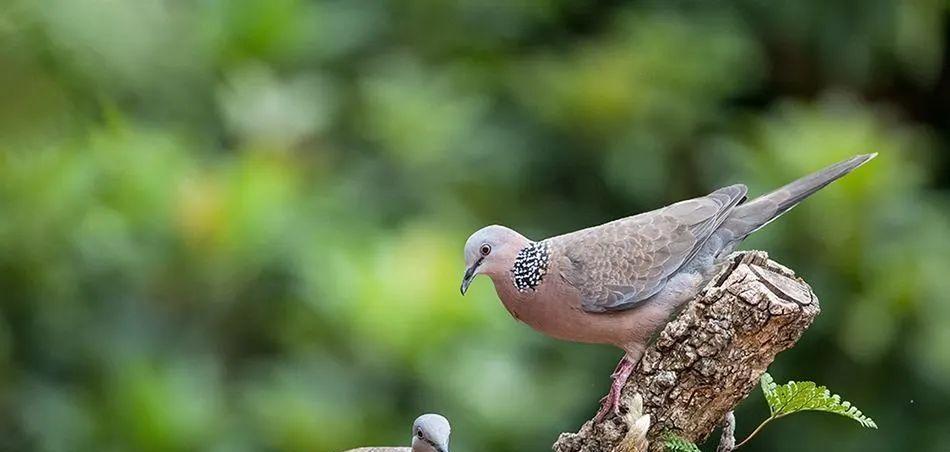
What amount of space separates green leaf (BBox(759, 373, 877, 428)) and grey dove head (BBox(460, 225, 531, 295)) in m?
0.68

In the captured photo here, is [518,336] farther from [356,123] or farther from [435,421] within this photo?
[435,421]

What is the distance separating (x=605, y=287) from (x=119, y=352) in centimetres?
239

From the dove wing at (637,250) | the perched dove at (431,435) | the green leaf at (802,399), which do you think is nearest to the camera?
the green leaf at (802,399)

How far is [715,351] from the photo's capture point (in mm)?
2906

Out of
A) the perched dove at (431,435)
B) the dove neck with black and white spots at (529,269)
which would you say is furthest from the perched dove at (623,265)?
the perched dove at (431,435)

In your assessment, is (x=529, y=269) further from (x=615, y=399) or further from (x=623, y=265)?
(x=615, y=399)

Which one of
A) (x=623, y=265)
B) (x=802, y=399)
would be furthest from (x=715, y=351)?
(x=623, y=265)

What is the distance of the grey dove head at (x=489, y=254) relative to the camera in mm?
3252

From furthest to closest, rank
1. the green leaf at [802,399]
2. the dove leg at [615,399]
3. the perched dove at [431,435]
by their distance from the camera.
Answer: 1. the perched dove at [431,435]
2. the dove leg at [615,399]
3. the green leaf at [802,399]

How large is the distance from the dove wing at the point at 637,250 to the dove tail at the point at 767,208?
0.03m

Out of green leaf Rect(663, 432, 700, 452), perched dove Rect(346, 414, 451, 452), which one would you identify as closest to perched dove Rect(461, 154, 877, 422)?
green leaf Rect(663, 432, 700, 452)

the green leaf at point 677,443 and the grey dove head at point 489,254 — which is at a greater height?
the grey dove head at point 489,254

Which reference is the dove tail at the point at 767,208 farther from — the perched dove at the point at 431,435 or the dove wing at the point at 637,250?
the perched dove at the point at 431,435

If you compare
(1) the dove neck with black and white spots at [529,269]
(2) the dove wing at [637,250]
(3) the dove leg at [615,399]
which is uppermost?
(1) the dove neck with black and white spots at [529,269]
